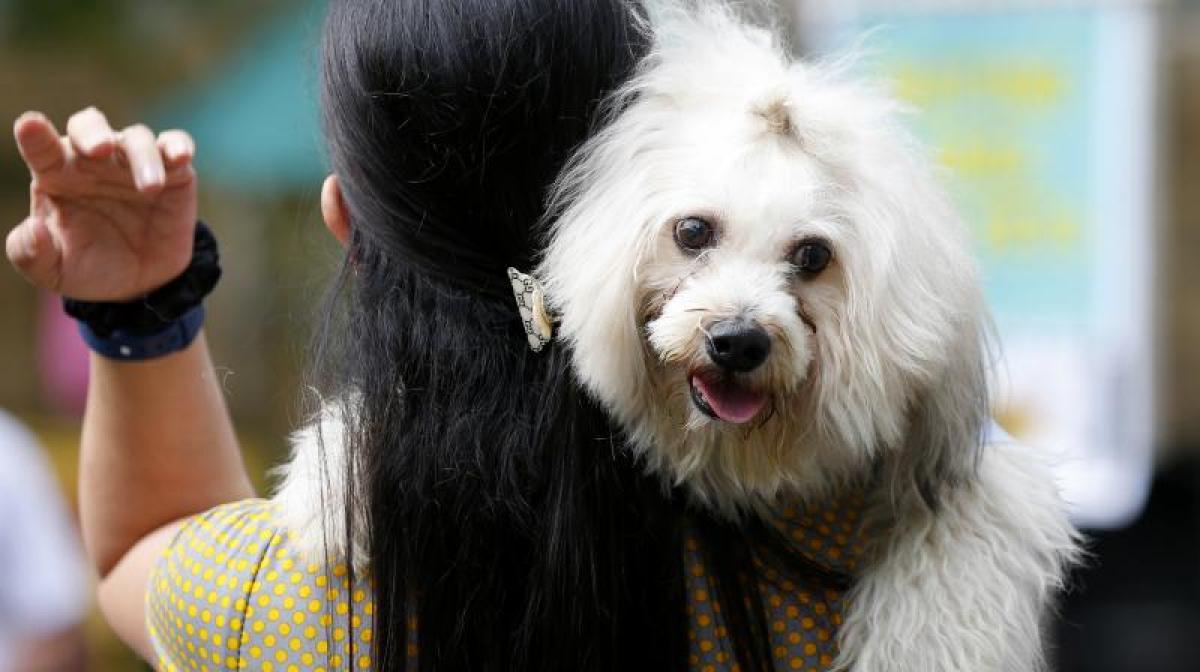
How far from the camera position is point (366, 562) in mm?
1521

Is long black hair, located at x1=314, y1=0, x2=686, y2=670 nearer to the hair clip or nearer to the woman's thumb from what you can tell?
the hair clip

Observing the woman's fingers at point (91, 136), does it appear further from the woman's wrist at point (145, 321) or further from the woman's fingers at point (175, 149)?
the woman's wrist at point (145, 321)

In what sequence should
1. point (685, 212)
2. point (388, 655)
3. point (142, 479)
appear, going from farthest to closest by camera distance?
point (142, 479) → point (388, 655) → point (685, 212)

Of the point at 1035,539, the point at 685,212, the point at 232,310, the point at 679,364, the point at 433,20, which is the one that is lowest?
the point at 232,310

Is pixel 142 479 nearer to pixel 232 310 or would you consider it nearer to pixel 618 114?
pixel 618 114

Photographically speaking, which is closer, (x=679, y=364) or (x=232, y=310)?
(x=679, y=364)

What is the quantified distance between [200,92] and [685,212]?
4634 mm

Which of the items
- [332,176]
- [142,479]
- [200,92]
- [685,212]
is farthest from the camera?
[200,92]

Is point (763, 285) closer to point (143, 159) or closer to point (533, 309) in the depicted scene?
point (533, 309)

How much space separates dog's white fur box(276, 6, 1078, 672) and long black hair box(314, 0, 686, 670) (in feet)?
0.18

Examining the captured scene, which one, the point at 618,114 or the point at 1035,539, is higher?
the point at 618,114

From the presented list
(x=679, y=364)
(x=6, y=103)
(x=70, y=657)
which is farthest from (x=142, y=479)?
(x=6, y=103)

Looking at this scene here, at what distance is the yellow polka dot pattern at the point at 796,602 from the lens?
151 centimetres

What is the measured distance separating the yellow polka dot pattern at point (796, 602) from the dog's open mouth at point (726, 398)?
0.16m
